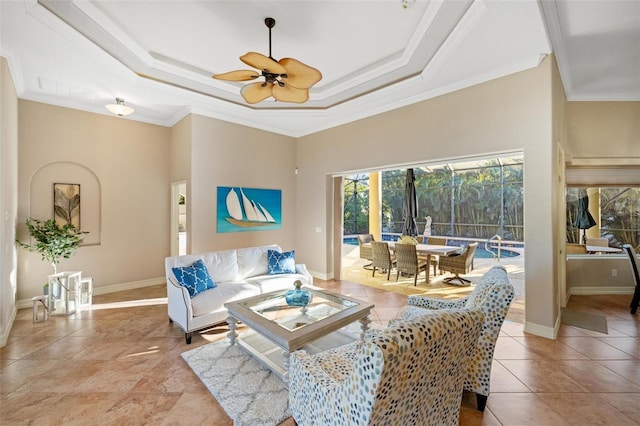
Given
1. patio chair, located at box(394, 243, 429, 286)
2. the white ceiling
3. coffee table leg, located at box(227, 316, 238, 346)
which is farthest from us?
patio chair, located at box(394, 243, 429, 286)

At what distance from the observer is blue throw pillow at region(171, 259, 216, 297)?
3.11 metres

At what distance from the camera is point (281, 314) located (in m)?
2.64

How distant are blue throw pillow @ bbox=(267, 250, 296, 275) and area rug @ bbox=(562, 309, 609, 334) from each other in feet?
12.3

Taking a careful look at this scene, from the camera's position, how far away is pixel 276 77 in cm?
274

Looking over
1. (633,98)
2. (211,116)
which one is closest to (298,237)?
(211,116)

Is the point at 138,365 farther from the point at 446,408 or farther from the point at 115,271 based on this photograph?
the point at 115,271

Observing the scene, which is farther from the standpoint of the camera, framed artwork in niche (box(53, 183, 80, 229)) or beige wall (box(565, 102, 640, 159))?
framed artwork in niche (box(53, 183, 80, 229))

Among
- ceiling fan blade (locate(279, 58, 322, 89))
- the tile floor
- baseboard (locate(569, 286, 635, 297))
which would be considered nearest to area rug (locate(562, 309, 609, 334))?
the tile floor

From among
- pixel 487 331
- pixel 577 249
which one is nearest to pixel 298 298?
pixel 487 331

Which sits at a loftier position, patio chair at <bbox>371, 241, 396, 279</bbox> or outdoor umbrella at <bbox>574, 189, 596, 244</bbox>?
outdoor umbrella at <bbox>574, 189, 596, 244</bbox>

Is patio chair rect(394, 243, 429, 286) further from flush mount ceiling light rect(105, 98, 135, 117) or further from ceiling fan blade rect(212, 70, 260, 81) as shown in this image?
flush mount ceiling light rect(105, 98, 135, 117)

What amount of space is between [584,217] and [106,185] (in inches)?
344

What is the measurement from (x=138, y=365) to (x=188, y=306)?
2.08 ft

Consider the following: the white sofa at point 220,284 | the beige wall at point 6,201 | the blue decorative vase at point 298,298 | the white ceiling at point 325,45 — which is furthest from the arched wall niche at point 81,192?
the blue decorative vase at point 298,298
